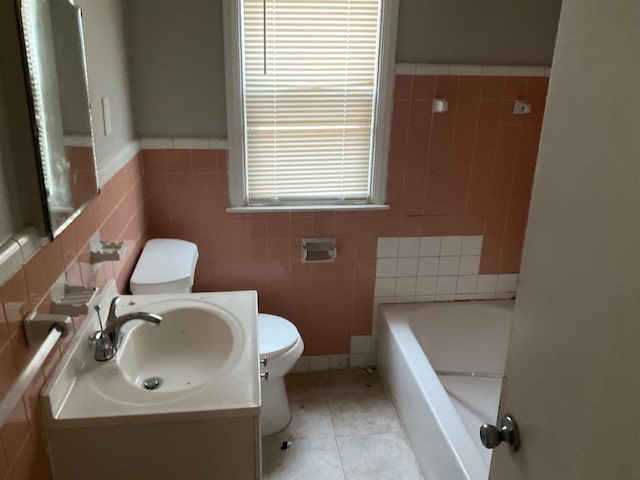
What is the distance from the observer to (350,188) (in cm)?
263

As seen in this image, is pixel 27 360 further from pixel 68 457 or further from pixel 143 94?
pixel 143 94

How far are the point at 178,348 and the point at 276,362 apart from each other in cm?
60

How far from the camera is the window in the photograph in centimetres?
234

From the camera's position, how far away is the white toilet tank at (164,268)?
1.95 meters

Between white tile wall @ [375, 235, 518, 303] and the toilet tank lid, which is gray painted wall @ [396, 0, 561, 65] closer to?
white tile wall @ [375, 235, 518, 303]

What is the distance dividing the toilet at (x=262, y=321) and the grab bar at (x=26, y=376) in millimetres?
787

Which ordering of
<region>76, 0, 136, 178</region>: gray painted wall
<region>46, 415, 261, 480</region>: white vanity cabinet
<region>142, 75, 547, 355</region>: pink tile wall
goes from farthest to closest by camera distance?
<region>142, 75, 547, 355</region>: pink tile wall → <region>76, 0, 136, 178</region>: gray painted wall → <region>46, 415, 261, 480</region>: white vanity cabinet

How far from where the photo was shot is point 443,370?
9.15 ft

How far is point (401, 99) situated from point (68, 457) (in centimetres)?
198

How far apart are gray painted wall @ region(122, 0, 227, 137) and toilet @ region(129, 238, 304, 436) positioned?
0.55 metres

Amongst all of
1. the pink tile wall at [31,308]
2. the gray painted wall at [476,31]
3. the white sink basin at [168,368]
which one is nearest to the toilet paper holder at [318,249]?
the white sink basin at [168,368]

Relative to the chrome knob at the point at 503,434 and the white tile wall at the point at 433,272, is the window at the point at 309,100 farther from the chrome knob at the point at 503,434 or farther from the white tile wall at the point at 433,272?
the chrome knob at the point at 503,434

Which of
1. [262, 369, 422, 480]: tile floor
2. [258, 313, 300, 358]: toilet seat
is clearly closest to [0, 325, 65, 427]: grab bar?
[258, 313, 300, 358]: toilet seat

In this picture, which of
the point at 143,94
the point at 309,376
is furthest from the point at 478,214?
the point at 143,94
